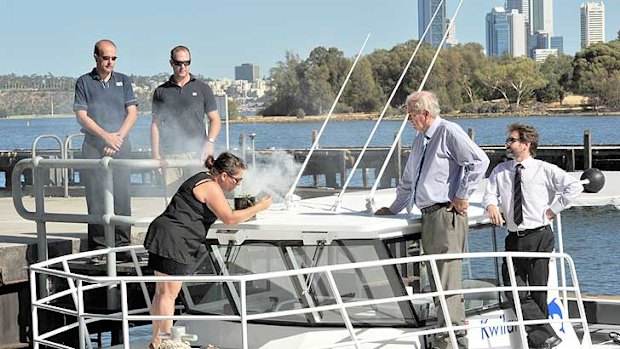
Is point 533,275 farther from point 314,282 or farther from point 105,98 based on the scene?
point 105,98

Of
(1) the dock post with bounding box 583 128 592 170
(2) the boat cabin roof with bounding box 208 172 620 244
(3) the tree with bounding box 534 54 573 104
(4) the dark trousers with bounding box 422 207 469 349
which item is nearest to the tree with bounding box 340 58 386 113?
(2) the boat cabin roof with bounding box 208 172 620 244

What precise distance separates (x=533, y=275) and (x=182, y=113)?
4232 mm

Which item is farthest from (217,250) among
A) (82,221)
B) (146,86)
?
(146,86)

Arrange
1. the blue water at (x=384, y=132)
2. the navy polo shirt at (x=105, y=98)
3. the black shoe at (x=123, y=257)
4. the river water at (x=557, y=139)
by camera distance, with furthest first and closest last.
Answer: the blue water at (x=384, y=132) → the river water at (x=557, y=139) → the navy polo shirt at (x=105, y=98) → the black shoe at (x=123, y=257)

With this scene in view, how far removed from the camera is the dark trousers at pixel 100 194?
12102mm

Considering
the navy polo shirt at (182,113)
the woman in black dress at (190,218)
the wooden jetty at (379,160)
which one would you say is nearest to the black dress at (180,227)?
the woman in black dress at (190,218)

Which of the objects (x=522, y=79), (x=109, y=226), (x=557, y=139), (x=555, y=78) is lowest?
(x=557, y=139)

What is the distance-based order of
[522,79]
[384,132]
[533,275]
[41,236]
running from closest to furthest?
[533,275] → [41,236] → [384,132] → [522,79]

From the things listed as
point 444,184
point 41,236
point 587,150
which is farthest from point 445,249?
point 587,150

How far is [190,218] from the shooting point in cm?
870

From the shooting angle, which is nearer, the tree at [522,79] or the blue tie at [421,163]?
the blue tie at [421,163]

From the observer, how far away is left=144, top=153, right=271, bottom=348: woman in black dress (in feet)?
28.5

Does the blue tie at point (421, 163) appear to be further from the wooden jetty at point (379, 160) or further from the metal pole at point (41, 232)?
the wooden jetty at point (379, 160)

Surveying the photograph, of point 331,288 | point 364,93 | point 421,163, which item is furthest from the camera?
point 364,93
